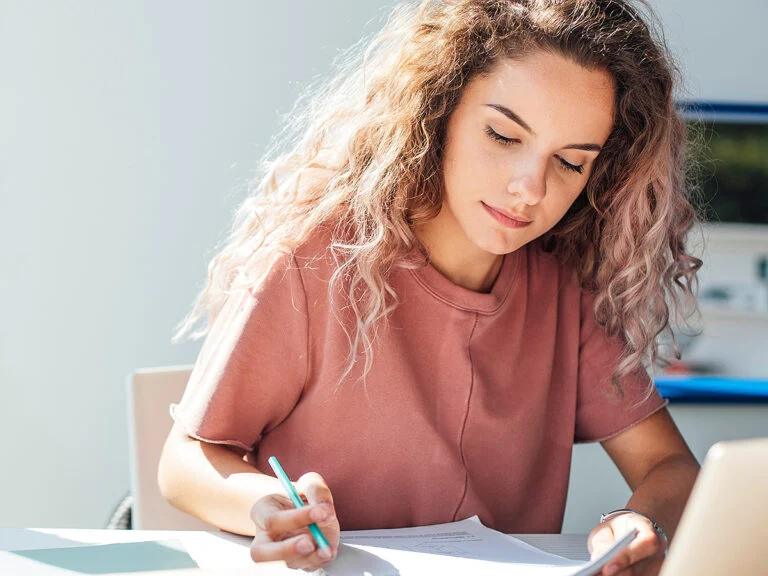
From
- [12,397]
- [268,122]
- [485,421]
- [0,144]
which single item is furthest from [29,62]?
[485,421]

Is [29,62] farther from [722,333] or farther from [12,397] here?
[722,333]

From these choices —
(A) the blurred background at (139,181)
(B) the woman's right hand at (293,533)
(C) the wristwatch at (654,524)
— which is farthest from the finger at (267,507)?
(A) the blurred background at (139,181)

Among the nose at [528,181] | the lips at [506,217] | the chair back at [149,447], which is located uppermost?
the nose at [528,181]

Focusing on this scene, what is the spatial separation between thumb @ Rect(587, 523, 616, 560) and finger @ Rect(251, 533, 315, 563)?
0.36m

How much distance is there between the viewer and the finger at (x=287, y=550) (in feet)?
3.18

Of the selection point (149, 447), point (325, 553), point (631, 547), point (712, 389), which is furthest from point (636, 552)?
point (712, 389)

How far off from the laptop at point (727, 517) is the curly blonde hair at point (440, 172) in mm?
720

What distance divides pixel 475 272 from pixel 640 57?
40 cm

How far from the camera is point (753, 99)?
2.18m

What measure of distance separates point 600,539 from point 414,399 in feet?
1.12

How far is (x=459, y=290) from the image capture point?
Answer: 4.59 ft

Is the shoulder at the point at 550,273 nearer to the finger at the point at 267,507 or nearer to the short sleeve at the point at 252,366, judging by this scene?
the short sleeve at the point at 252,366

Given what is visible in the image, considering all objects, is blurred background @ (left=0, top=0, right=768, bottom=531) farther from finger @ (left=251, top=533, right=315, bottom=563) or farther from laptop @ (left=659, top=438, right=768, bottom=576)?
laptop @ (left=659, top=438, right=768, bottom=576)

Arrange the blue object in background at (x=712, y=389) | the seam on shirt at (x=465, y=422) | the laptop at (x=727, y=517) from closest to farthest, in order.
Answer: the laptop at (x=727, y=517) < the seam on shirt at (x=465, y=422) < the blue object in background at (x=712, y=389)
